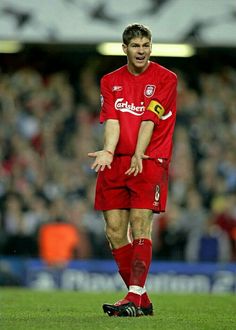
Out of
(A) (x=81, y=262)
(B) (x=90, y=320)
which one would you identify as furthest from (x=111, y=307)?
(A) (x=81, y=262)

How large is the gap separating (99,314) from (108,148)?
1.34m

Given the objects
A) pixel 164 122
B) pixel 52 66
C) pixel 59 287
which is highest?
pixel 52 66

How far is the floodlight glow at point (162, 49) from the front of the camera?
1984 cm

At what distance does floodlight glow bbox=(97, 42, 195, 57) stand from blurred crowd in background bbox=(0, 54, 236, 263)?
2.05ft

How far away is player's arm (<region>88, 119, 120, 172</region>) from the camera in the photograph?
7953mm

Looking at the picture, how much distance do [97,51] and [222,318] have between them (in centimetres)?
1323

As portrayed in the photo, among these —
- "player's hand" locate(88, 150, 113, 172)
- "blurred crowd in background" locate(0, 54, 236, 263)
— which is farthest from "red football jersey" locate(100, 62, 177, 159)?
"blurred crowd in background" locate(0, 54, 236, 263)

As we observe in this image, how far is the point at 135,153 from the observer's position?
801 cm

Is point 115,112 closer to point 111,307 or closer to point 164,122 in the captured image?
point 164,122

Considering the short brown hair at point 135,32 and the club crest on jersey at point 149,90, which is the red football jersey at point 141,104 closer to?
the club crest on jersey at point 149,90

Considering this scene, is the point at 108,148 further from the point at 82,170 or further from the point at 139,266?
the point at 82,170

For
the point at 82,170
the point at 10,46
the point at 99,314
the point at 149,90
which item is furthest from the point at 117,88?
the point at 10,46

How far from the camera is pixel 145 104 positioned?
26.7 feet

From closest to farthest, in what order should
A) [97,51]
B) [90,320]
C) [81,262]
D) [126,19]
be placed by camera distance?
[90,320]
[81,262]
[126,19]
[97,51]
